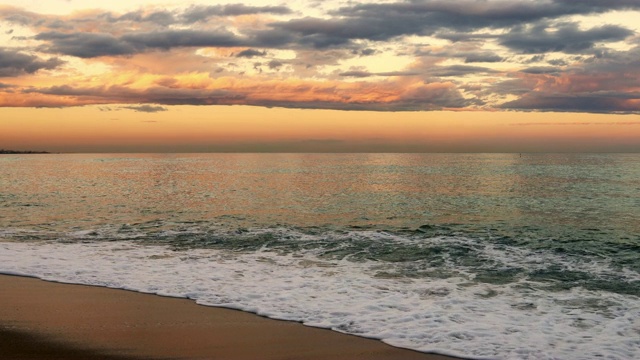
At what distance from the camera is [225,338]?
28.6 ft

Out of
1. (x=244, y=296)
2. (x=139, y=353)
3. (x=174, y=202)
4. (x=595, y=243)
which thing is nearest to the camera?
(x=139, y=353)

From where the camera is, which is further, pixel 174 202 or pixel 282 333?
pixel 174 202

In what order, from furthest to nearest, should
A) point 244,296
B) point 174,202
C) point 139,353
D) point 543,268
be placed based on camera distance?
point 174,202 → point 543,268 → point 244,296 → point 139,353

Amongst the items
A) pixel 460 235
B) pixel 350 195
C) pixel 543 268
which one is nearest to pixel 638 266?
pixel 543 268

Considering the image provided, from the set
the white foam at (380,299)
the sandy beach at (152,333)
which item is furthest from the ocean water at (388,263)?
the sandy beach at (152,333)

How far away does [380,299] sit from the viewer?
37.3ft

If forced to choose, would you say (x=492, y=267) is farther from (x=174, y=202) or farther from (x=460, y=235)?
(x=174, y=202)

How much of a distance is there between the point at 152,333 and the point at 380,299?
4636 millimetres

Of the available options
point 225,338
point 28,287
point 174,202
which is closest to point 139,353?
point 225,338

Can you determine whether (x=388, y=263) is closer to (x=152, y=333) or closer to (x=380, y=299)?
(x=380, y=299)

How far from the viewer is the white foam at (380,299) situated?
28.8ft

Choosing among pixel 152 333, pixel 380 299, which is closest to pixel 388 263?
pixel 380 299

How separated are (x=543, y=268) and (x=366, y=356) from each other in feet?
29.5

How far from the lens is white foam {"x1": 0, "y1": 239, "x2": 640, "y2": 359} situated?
8.79m
